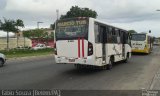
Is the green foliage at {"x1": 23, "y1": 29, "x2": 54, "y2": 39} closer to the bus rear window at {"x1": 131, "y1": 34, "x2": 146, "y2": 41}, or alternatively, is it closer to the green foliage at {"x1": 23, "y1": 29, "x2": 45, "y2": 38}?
the green foliage at {"x1": 23, "y1": 29, "x2": 45, "y2": 38}

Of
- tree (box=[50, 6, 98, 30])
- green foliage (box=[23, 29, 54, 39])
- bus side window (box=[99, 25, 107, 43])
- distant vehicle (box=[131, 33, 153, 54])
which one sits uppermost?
tree (box=[50, 6, 98, 30])

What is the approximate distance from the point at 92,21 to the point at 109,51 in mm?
3461

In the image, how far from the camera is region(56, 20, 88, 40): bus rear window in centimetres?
1669

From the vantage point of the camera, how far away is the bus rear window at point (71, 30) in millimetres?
16688

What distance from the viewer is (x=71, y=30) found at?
56.2ft

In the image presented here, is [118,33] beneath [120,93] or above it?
above

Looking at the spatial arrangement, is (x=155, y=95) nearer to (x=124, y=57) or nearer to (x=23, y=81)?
(x=23, y=81)

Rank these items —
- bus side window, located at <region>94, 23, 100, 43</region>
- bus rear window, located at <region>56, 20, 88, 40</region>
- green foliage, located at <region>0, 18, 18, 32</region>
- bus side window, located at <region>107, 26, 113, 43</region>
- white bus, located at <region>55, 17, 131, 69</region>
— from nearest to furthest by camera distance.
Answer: white bus, located at <region>55, 17, 131, 69</region> < bus rear window, located at <region>56, 20, 88, 40</region> < bus side window, located at <region>94, 23, 100, 43</region> < bus side window, located at <region>107, 26, 113, 43</region> < green foliage, located at <region>0, 18, 18, 32</region>

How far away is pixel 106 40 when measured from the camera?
18.9m

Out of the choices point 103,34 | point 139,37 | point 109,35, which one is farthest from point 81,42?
point 139,37

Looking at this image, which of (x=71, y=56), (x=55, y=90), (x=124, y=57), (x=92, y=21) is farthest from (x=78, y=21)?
(x=124, y=57)

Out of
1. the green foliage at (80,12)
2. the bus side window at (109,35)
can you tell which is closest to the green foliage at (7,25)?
the green foliage at (80,12)

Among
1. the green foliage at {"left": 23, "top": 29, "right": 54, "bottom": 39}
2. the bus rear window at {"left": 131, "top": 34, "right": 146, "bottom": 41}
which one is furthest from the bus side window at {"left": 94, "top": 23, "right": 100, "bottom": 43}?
the green foliage at {"left": 23, "top": 29, "right": 54, "bottom": 39}

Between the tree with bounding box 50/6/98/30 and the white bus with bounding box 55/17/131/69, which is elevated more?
the tree with bounding box 50/6/98/30
